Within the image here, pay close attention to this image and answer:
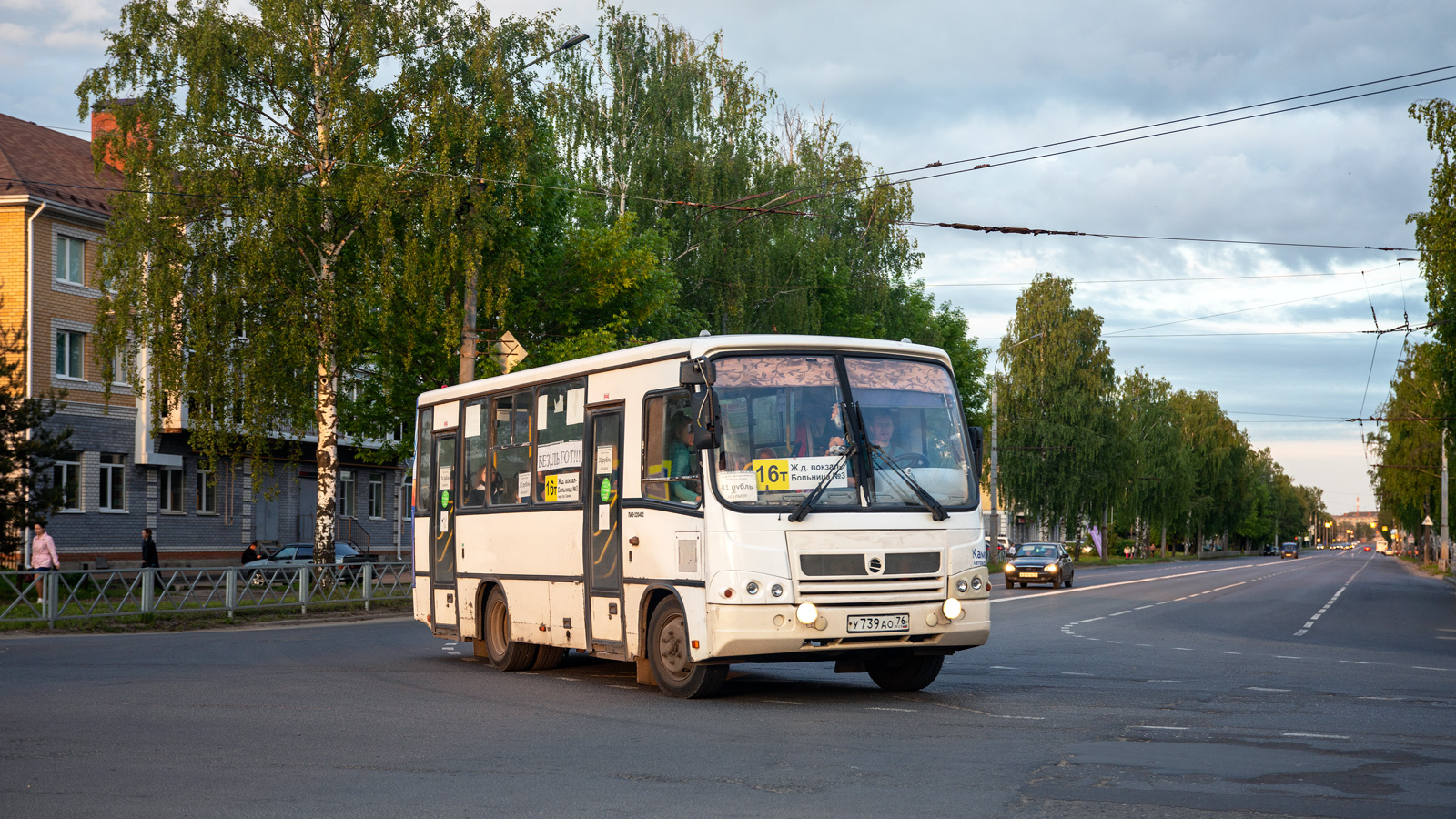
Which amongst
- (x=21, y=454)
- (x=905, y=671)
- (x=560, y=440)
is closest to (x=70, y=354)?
(x=21, y=454)

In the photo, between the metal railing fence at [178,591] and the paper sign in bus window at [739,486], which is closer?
the paper sign in bus window at [739,486]

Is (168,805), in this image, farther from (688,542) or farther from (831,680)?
(831,680)

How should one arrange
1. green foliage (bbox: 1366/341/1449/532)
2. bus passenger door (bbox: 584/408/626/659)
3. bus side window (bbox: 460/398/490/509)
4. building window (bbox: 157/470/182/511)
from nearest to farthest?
bus passenger door (bbox: 584/408/626/659), bus side window (bbox: 460/398/490/509), building window (bbox: 157/470/182/511), green foliage (bbox: 1366/341/1449/532)

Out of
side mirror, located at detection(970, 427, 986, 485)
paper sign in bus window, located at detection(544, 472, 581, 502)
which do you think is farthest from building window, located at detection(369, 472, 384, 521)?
side mirror, located at detection(970, 427, 986, 485)

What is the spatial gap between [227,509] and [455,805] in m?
45.1

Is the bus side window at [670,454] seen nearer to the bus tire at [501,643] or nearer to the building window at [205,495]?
the bus tire at [501,643]

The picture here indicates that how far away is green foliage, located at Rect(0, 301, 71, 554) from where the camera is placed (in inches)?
1134

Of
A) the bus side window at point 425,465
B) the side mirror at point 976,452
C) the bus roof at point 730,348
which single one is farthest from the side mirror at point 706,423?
the bus side window at point 425,465

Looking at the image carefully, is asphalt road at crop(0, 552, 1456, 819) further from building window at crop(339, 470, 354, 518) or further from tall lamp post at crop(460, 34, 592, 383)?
building window at crop(339, 470, 354, 518)

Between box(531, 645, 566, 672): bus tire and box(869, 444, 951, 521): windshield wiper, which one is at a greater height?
box(869, 444, 951, 521): windshield wiper

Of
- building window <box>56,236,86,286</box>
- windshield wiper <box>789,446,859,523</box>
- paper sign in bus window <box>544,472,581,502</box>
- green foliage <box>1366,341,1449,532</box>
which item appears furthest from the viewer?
green foliage <box>1366,341,1449,532</box>

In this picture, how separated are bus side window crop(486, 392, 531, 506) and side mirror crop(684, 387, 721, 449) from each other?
3742 mm

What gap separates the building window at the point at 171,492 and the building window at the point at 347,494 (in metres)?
11.6

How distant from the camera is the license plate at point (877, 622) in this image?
477 inches
